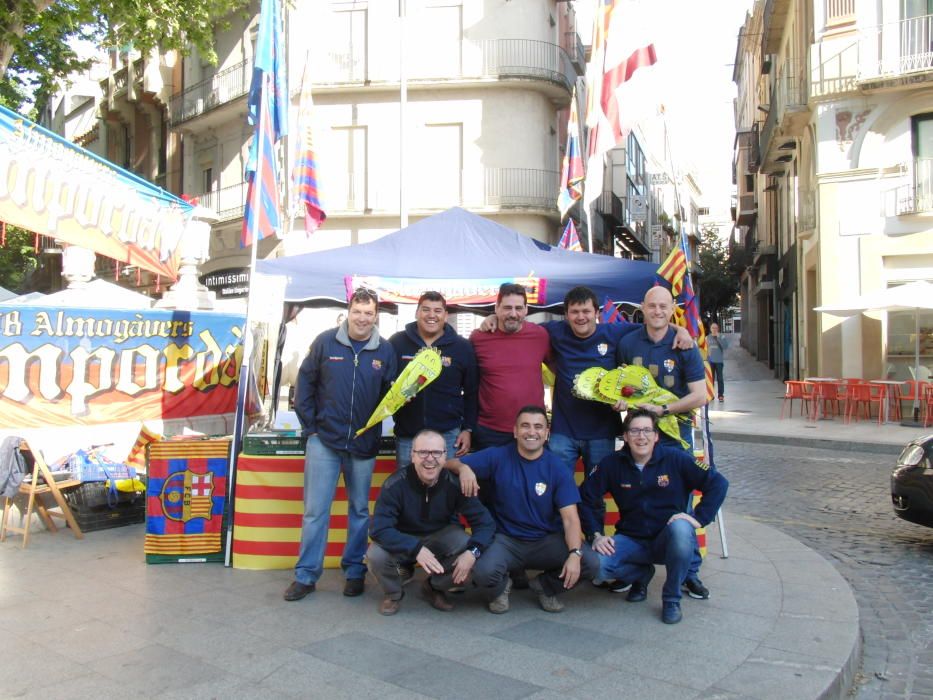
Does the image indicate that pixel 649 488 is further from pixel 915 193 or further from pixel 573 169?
pixel 915 193

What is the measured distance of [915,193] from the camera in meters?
17.9

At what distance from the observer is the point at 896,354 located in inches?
719

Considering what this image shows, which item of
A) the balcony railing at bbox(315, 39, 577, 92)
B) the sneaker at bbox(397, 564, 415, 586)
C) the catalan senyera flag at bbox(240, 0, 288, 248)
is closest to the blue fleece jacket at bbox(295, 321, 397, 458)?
the sneaker at bbox(397, 564, 415, 586)

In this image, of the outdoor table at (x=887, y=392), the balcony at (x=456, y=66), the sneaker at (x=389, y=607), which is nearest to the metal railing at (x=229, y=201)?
the balcony at (x=456, y=66)

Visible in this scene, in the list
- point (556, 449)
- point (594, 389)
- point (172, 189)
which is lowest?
point (556, 449)

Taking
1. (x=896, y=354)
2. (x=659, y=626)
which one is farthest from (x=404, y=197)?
(x=659, y=626)

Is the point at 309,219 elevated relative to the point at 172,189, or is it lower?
Answer: lower

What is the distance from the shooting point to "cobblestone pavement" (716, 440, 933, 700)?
464 cm

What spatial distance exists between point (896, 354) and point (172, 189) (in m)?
24.8

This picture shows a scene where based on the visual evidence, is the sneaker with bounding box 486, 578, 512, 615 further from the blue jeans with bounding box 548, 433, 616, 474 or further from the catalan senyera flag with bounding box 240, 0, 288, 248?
the catalan senyera flag with bounding box 240, 0, 288, 248

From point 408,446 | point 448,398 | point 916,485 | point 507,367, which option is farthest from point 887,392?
point 408,446

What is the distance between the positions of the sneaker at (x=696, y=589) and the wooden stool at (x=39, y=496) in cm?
509

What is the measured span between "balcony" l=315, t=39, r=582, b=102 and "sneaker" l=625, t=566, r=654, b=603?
68.5 ft

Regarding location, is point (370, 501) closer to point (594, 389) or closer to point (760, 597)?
point (594, 389)
